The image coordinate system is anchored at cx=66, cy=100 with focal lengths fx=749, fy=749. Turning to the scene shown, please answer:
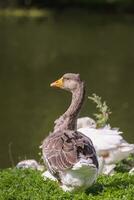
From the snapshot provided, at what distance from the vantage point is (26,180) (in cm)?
718

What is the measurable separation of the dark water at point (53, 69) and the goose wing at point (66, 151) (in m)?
4.25

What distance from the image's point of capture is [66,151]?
6602mm

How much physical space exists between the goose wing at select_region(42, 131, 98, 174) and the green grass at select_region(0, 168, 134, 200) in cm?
24

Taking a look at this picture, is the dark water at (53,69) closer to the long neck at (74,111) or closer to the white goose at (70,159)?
the long neck at (74,111)

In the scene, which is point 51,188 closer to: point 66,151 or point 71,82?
point 66,151

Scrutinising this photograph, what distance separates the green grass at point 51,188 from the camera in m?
6.57

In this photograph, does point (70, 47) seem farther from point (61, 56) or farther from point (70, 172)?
point (70, 172)

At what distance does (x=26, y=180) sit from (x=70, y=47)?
683 inches

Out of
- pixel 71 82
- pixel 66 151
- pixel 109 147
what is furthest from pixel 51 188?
pixel 109 147

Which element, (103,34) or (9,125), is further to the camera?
(103,34)

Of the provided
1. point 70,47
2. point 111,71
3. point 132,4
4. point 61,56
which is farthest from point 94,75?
point 132,4

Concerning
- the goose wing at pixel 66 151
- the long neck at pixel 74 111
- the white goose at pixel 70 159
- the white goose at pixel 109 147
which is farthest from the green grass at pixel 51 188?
the long neck at pixel 74 111

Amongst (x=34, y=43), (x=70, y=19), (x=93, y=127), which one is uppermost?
(x=70, y=19)

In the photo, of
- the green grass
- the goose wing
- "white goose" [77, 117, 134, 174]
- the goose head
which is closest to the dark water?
"white goose" [77, 117, 134, 174]
